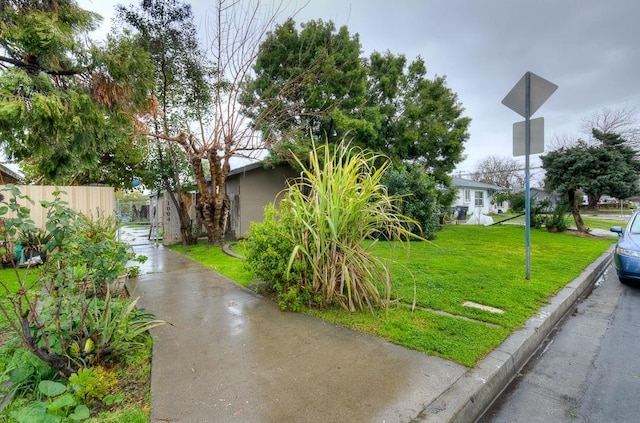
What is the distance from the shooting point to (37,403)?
5.76ft

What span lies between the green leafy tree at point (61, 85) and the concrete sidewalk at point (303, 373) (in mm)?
2564

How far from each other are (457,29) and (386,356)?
31.1 feet

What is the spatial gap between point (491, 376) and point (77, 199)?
8.39m

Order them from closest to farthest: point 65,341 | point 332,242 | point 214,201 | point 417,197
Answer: point 65,341
point 332,242
point 214,201
point 417,197

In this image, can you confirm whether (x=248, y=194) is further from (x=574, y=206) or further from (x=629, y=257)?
(x=574, y=206)

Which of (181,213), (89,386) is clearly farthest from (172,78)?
(89,386)

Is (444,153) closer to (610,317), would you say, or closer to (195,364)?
(610,317)

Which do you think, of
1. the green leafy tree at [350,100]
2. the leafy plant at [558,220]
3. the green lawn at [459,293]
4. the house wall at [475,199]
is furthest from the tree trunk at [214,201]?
the house wall at [475,199]

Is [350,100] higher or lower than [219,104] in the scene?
higher

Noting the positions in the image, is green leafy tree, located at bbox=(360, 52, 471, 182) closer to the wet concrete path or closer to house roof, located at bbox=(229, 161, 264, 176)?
house roof, located at bbox=(229, 161, 264, 176)

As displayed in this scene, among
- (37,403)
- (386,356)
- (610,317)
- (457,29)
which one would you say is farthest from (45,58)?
(457,29)

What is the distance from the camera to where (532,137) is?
15.1 feet

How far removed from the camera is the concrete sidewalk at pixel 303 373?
1892 mm

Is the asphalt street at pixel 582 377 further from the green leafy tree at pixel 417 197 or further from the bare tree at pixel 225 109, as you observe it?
the bare tree at pixel 225 109
